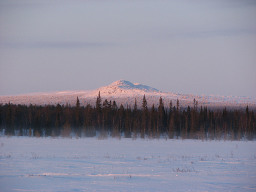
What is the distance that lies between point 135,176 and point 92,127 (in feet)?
197

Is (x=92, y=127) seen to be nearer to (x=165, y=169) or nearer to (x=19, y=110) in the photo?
(x=19, y=110)

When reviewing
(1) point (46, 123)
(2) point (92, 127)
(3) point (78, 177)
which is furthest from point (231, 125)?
(3) point (78, 177)

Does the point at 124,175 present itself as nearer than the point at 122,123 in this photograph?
Yes

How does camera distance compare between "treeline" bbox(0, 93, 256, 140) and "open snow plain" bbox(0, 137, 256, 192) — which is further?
"treeline" bbox(0, 93, 256, 140)

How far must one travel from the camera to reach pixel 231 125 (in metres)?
81.0

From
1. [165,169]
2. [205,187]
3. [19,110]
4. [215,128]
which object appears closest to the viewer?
[205,187]

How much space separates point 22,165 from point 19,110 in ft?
226

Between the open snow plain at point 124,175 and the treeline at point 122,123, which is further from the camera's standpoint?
the treeline at point 122,123

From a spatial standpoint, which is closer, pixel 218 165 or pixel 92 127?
pixel 218 165

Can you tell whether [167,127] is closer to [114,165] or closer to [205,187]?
[114,165]

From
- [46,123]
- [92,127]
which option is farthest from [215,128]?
[46,123]

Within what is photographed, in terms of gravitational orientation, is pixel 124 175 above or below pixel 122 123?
above

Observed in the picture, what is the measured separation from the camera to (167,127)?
255ft

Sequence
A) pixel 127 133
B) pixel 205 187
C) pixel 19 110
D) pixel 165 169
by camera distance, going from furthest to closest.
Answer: pixel 19 110 < pixel 127 133 < pixel 165 169 < pixel 205 187
